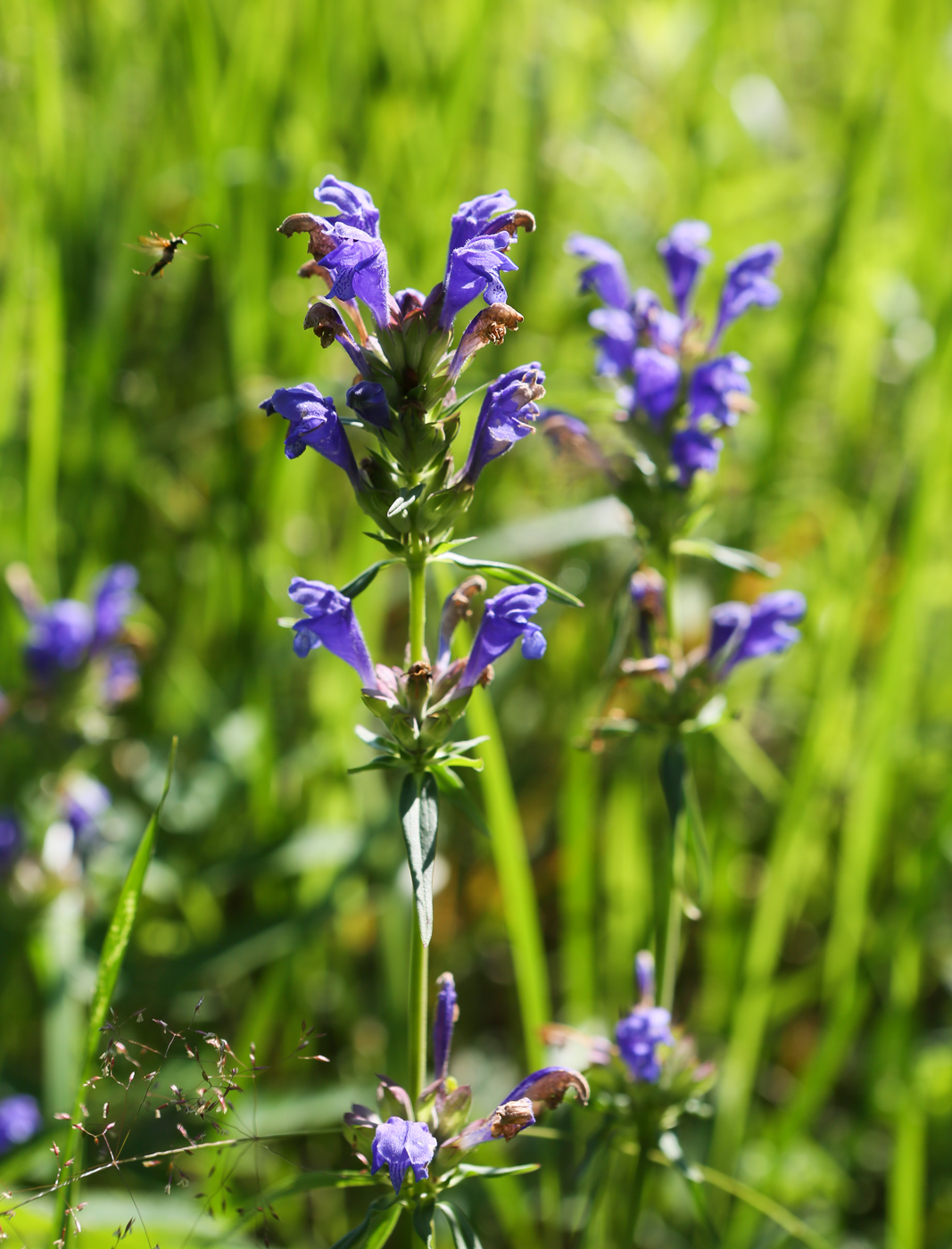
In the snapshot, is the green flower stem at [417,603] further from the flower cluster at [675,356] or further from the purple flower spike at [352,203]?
the flower cluster at [675,356]

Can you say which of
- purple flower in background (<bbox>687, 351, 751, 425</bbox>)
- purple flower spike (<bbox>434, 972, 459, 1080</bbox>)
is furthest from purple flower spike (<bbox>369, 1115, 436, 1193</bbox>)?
purple flower in background (<bbox>687, 351, 751, 425</bbox>)

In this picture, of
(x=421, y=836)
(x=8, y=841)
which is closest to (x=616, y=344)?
(x=421, y=836)

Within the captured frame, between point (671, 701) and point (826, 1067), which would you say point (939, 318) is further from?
point (826, 1067)

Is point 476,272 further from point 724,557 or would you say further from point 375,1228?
point 375,1228

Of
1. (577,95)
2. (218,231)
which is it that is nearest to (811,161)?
(577,95)

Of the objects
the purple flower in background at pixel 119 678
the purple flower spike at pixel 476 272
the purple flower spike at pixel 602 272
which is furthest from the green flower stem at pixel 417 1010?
the purple flower in background at pixel 119 678
